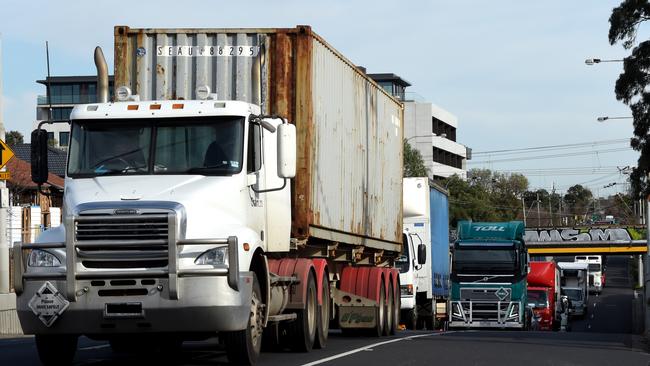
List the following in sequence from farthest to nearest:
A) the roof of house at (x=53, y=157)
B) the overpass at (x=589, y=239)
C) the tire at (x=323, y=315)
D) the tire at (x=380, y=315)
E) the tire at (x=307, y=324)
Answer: the overpass at (x=589, y=239) → the roof of house at (x=53, y=157) → the tire at (x=380, y=315) → the tire at (x=323, y=315) → the tire at (x=307, y=324)

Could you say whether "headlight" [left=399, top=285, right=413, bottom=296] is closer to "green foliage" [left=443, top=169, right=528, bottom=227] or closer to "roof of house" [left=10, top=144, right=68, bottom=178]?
"roof of house" [left=10, top=144, right=68, bottom=178]

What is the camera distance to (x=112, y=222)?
12828mm

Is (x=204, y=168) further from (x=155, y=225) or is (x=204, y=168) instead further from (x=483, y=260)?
(x=483, y=260)

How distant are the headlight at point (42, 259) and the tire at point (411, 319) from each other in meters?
21.3

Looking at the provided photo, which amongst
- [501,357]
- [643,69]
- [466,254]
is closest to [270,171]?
[501,357]

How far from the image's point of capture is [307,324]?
1628 cm

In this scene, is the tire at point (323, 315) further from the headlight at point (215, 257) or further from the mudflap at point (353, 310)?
the headlight at point (215, 257)

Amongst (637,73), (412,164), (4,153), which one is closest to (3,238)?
(4,153)

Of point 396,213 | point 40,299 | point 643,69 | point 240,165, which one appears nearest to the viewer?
point 40,299

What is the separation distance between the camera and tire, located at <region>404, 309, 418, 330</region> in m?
33.4

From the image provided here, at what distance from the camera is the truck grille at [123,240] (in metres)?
12.7

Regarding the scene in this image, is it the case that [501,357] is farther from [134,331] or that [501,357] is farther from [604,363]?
[134,331]

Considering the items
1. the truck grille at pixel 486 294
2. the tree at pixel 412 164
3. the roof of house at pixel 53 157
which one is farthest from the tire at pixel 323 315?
the tree at pixel 412 164

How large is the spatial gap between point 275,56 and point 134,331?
5.21m
